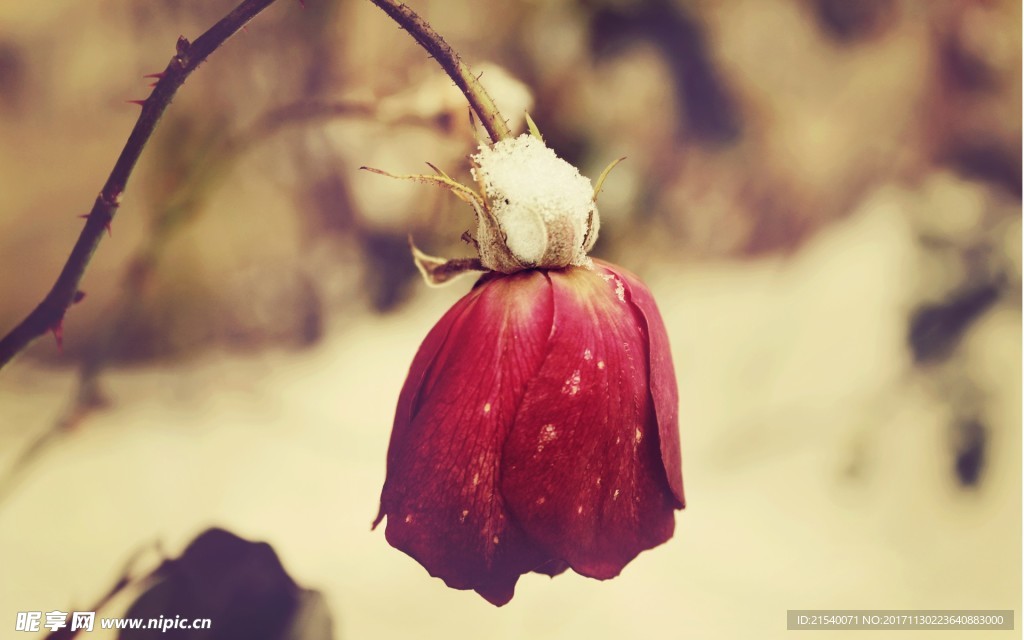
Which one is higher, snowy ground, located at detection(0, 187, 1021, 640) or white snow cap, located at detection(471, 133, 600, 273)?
white snow cap, located at detection(471, 133, 600, 273)

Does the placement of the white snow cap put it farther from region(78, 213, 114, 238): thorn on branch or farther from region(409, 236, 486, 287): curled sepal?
region(78, 213, 114, 238): thorn on branch

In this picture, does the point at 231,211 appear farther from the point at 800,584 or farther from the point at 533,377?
the point at 800,584

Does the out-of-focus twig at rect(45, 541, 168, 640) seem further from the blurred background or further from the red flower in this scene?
the red flower

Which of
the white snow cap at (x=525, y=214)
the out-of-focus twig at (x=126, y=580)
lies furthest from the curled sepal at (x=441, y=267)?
the out-of-focus twig at (x=126, y=580)

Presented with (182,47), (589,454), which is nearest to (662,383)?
(589,454)

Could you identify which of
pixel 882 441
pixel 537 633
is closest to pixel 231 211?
pixel 537 633

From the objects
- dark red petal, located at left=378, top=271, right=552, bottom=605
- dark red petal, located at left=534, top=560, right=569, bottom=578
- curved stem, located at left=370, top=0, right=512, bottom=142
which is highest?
curved stem, located at left=370, top=0, right=512, bottom=142

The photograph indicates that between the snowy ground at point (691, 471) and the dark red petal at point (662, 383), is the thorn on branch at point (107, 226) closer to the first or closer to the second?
the snowy ground at point (691, 471)

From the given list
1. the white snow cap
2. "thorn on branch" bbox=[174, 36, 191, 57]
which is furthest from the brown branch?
the white snow cap
